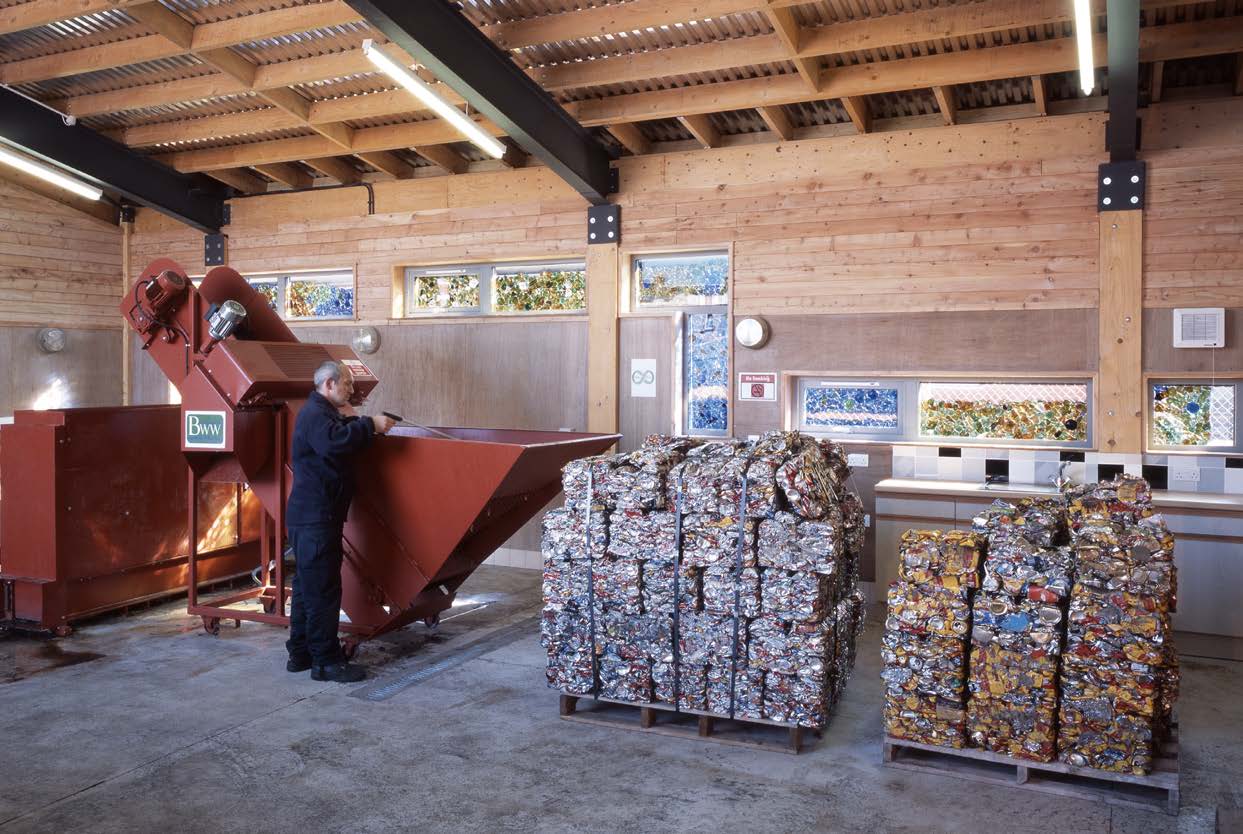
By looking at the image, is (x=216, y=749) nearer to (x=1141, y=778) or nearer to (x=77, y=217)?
(x=1141, y=778)

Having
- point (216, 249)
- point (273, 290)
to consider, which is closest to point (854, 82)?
point (273, 290)

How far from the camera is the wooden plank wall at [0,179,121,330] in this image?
10.7 meters

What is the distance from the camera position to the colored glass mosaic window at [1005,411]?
7594mm

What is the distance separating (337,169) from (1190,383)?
27.9 feet

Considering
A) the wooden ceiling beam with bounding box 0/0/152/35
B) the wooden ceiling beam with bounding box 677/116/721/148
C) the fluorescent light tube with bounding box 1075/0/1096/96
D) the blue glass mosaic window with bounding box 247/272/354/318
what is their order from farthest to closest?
the blue glass mosaic window with bounding box 247/272/354/318
the wooden ceiling beam with bounding box 677/116/721/148
the wooden ceiling beam with bounding box 0/0/152/35
the fluorescent light tube with bounding box 1075/0/1096/96

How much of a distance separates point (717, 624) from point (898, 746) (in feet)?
3.49

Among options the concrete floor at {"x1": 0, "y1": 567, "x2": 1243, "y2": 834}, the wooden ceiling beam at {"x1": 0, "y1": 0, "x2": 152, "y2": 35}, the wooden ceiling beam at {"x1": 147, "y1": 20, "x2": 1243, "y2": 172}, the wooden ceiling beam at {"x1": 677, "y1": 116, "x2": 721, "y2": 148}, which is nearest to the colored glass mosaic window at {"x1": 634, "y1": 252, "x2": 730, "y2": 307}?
Result: the wooden ceiling beam at {"x1": 677, "y1": 116, "x2": 721, "y2": 148}

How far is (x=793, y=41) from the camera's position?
22.5 ft

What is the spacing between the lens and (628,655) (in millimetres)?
5211

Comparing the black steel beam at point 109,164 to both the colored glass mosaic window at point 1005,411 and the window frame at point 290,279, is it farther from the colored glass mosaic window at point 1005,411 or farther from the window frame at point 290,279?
the colored glass mosaic window at point 1005,411

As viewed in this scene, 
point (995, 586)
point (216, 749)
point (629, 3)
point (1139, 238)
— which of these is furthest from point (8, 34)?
point (1139, 238)

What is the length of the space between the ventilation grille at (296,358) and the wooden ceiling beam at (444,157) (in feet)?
10.2

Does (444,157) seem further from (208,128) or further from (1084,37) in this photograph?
(1084,37)

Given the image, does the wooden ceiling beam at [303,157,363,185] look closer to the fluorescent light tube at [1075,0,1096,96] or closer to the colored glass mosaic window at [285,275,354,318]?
the colored glass mosaic window at [285,275,354,318]
